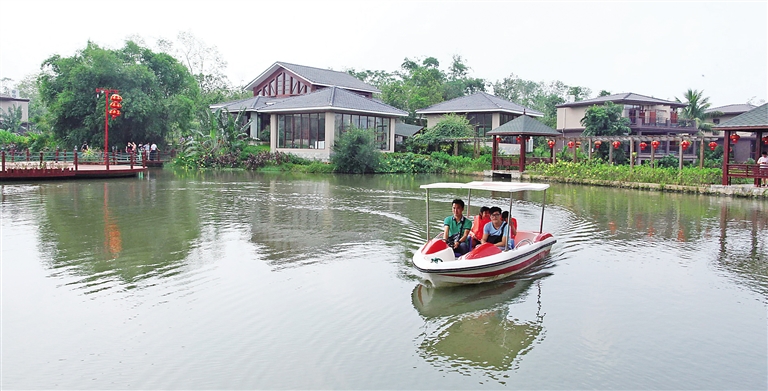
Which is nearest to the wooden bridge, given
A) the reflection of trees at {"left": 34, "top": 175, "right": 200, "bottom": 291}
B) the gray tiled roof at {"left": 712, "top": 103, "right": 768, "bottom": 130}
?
the reflection of trees at {"left": 34, "top": 175, "right": 200, "bottom": 291}

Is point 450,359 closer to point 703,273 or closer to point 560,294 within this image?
point 560,294

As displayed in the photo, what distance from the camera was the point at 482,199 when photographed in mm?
23750


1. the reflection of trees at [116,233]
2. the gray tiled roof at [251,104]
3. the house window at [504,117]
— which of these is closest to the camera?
the reflection of trees at [116,233]

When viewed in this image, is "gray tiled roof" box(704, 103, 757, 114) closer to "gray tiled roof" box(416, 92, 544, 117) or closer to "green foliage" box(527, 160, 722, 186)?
"gray tiled roof" box(416, 92, 544, 117)

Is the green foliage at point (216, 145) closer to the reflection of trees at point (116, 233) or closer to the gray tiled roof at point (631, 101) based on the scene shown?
the reflection of trees at point (116, 233)

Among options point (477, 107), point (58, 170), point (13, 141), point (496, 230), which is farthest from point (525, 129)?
point (13, 141)

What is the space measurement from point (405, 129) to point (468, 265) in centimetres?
4388

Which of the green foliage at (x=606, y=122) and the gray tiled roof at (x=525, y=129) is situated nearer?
the gray tiled roof at (x=525, y=129)

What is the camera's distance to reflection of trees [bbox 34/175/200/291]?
36.0 ft

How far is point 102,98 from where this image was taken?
41.2 metres

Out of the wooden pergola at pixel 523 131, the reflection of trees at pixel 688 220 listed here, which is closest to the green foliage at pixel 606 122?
the wooden pergola at pixel 523 131

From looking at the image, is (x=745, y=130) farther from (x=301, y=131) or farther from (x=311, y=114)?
(x=301, y=131)

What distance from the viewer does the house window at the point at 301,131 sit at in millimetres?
43156

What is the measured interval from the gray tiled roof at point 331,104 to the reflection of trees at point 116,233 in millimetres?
19136
